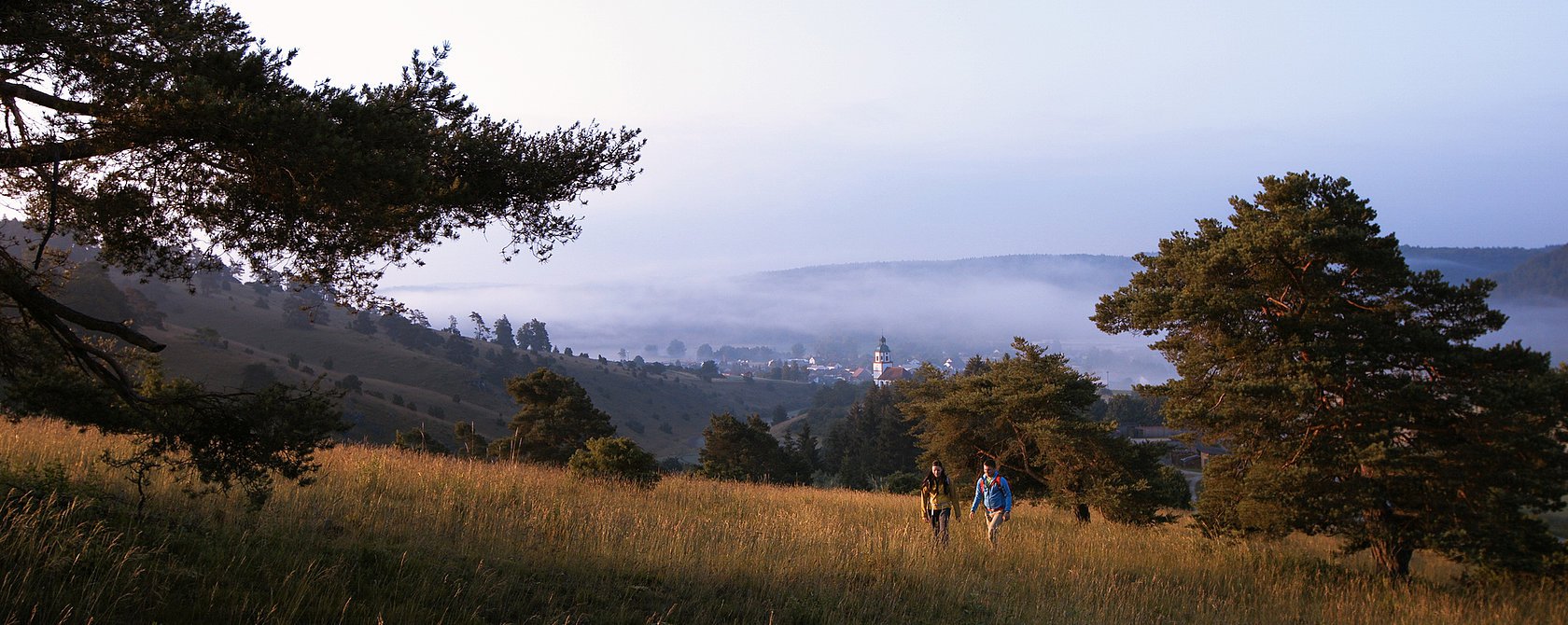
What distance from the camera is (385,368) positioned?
9156 centimetres

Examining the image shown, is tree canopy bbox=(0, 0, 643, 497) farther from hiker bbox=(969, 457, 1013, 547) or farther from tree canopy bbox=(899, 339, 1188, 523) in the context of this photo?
tree canopy bbox=(899, 339, 1188, 523)

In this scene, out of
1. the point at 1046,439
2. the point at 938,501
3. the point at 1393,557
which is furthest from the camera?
the point at 1046,439

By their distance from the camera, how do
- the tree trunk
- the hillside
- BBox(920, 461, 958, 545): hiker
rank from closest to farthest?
BBox(920, 461, 958, 545): hiker, the tree trunk, the hillside

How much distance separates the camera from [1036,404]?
1791cm

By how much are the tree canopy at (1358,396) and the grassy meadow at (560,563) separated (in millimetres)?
1090

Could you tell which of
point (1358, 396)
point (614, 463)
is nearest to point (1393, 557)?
point (1358, 396)

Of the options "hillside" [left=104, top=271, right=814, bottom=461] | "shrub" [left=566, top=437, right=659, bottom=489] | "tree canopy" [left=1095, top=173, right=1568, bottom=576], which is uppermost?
"tree canopy" [left=1095, top=173, right=1568, bottom=576]

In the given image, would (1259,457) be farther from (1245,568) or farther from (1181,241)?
(1181,241)

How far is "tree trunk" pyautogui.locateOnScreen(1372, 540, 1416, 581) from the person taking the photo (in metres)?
12.0

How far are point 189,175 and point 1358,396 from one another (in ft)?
45.9

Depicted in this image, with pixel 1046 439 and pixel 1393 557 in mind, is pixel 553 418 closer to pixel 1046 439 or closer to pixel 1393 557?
pixel 1046 439

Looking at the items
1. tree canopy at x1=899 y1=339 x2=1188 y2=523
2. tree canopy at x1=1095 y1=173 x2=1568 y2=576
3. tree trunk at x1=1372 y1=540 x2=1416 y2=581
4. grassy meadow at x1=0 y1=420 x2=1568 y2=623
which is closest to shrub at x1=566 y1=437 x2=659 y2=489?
grassy meadow at x1=0 y1=420 x2=1568 y2=623

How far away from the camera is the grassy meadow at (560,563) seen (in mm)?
5059

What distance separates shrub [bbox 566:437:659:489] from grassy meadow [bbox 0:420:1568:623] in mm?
715
